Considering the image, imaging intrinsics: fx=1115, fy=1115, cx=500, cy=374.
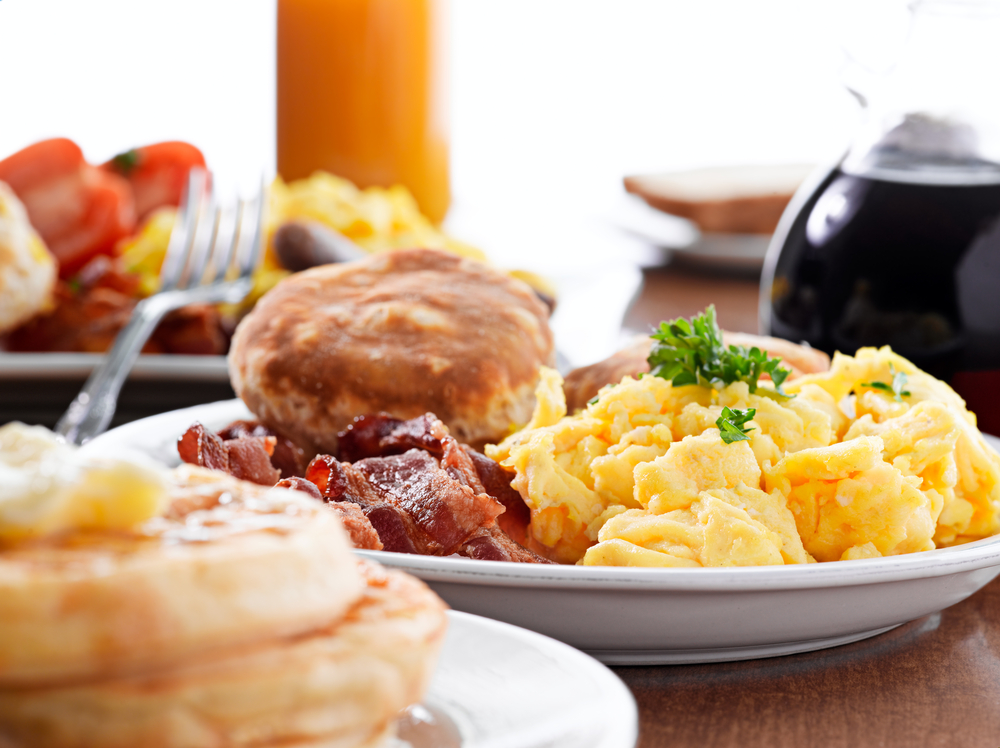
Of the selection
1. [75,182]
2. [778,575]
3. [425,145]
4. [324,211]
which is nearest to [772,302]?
[778,575]

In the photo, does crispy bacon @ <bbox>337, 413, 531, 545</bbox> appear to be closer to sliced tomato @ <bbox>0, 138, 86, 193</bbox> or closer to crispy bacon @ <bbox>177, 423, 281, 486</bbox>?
crispy bacon @ <bbox>177, 423, 281, 486</bbox>

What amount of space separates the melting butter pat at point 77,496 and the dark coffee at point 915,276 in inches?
58.4

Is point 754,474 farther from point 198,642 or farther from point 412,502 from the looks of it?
point 198,642

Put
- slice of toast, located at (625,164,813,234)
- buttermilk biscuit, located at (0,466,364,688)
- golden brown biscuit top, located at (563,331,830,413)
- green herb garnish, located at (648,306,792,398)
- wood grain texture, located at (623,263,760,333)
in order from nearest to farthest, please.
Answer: buttermilk biscuit, located at (0,466,364,688), green herb garnish, located at (648,306,792,398), golden brown biscuit top, located at (563,331,830,413), wood grain texture, located at (623,263,760,333), slice of toast, located at (625,164,813,234)

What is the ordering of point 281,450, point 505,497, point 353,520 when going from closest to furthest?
point 353,520, point 505,497, point 281,450

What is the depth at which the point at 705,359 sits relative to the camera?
4.25 feet

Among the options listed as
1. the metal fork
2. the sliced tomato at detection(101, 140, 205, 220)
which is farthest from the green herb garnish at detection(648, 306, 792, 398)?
the sliced tomato at detection(101, 140, 205, 220)

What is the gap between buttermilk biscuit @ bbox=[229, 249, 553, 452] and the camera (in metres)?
1.47

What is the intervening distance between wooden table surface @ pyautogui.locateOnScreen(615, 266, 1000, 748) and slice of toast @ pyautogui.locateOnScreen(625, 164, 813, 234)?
2391mm

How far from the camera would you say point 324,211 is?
3156 millimetres

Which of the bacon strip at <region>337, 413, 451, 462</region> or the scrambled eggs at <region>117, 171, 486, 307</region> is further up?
the bacon strip at <region>337, 413, 451, 462</region>

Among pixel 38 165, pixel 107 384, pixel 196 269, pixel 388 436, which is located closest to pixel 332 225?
pixel 196 269

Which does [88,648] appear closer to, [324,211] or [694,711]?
[694,711]

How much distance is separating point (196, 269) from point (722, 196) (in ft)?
5.51
